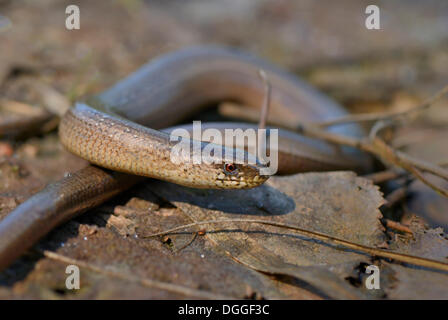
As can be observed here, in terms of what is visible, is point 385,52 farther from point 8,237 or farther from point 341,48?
point 8,237

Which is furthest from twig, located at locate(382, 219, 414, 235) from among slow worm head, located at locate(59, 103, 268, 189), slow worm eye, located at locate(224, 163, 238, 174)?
slow worm eye, located at locate(224, 163, 238, 174)

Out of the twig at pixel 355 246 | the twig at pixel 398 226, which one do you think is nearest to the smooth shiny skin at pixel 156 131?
the twig at pixel 355 246

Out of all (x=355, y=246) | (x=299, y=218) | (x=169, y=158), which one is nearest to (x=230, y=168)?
(x=169, y=158)

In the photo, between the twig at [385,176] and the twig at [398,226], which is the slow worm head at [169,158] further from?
the twig at [385,176]

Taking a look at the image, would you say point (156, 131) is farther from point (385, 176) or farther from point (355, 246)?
point (385, 176)

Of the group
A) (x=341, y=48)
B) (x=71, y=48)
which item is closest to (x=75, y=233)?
(x=71, y=48)
